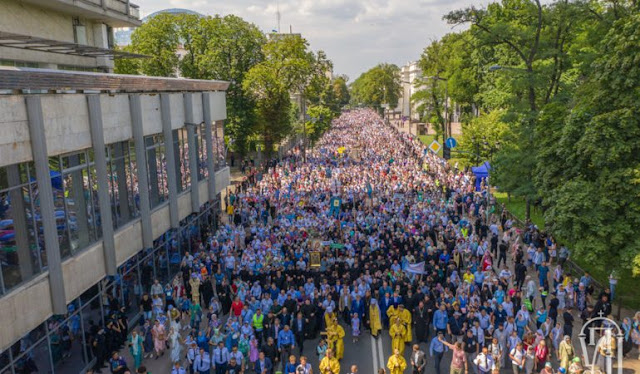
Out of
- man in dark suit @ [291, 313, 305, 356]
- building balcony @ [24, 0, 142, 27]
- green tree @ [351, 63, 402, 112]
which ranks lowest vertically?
man in dark suit @ [291, 313, 305, 356]

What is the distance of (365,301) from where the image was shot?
16109mm

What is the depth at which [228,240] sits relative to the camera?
2312 centimetres

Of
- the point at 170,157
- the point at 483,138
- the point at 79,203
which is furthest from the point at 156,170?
the point at 483,138

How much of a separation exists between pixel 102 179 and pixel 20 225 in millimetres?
3065

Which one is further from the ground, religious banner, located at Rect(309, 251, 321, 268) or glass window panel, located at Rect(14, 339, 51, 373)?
glass window panel, located at Rect(14, 339, 51, 373)

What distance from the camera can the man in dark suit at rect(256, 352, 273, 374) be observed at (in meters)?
12.6

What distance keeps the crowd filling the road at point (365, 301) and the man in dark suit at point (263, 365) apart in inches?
1.6

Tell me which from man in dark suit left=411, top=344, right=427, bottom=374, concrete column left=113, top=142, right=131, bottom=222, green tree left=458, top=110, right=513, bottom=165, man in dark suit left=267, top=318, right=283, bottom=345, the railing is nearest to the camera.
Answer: man in dark suit left=411, top=344, right=427, bottom=374

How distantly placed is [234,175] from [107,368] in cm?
3650

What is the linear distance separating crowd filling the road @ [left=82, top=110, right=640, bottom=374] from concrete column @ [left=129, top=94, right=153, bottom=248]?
2.02 m

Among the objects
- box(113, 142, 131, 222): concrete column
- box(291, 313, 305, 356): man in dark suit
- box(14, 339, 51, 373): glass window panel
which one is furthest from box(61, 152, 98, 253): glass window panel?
box(291, 313, 305, 356): man in dark suit

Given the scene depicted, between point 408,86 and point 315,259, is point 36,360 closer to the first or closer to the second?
point 315,259

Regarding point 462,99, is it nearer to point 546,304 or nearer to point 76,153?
point 546,304

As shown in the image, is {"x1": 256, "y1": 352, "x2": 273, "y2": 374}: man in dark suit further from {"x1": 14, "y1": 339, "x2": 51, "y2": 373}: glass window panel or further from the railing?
the railing
